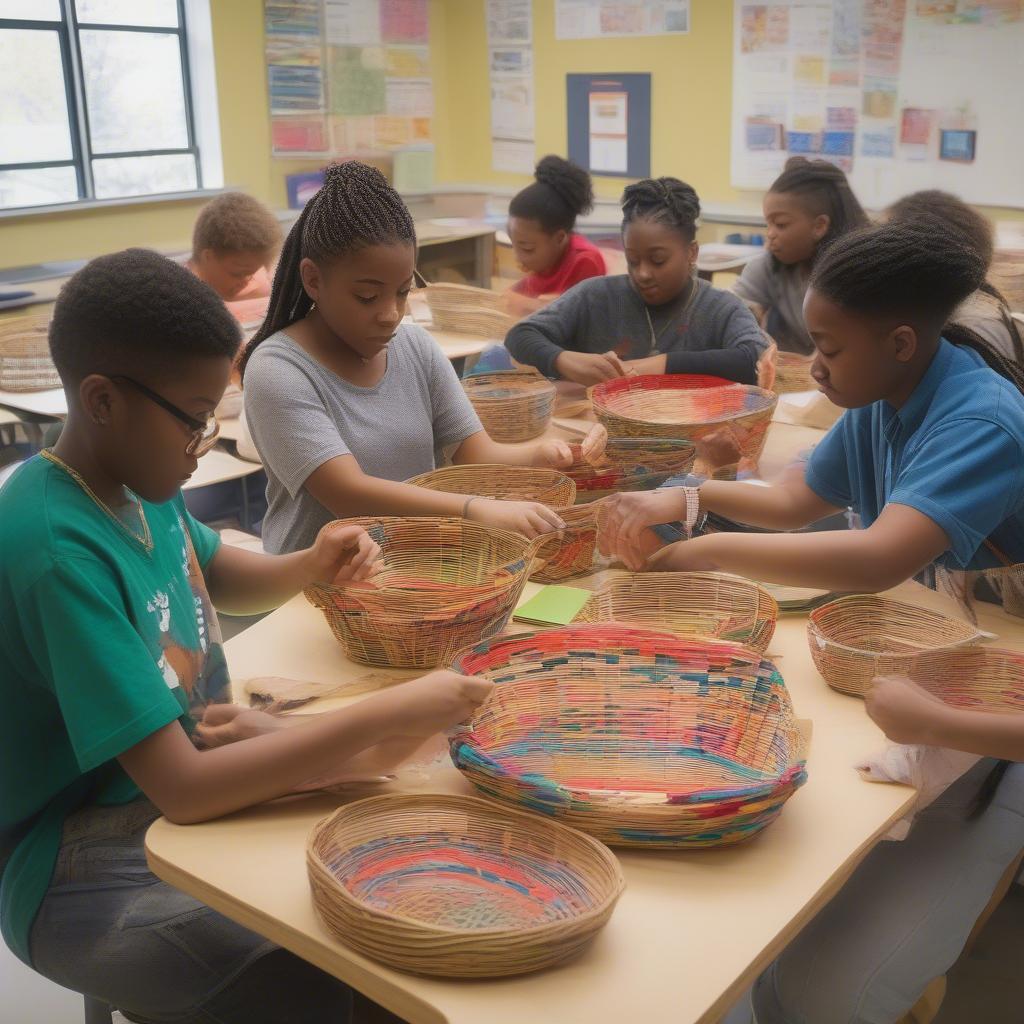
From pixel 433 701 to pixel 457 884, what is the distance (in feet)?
0.57

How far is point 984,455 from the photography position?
1.46m

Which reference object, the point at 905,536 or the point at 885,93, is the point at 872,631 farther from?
the point at 885,93

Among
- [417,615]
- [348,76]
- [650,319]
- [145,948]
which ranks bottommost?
[145,948]

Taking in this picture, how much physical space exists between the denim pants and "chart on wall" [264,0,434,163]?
18.2 ft

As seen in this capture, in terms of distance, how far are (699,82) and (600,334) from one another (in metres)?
3.48

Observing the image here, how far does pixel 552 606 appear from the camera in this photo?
1.59 meters

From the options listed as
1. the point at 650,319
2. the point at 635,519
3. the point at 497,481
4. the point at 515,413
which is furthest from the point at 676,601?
the point at 650,319

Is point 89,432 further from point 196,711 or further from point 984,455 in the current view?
point 984,455

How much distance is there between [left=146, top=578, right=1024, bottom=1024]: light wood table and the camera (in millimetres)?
917

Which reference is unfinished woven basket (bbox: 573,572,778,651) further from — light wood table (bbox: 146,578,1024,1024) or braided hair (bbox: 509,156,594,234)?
braided hair (bbox: 509,156,594,234)

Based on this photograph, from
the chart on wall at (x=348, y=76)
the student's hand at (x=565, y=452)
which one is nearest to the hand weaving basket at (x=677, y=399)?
the student's hand at (x=565, y=452)

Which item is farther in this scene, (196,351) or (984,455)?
(984,455)

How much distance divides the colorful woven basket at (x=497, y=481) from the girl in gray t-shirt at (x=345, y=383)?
0.25 ft

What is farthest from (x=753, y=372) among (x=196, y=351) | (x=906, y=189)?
(x=906, y=189)
